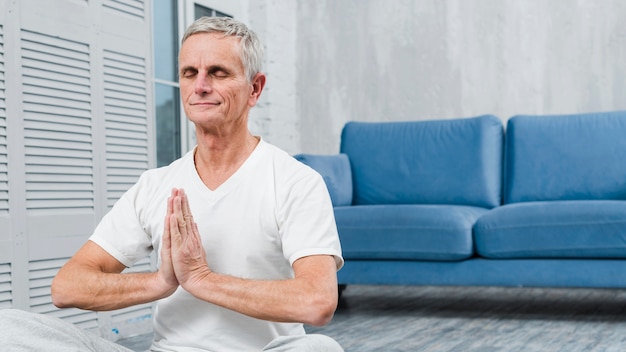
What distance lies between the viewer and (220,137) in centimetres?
141

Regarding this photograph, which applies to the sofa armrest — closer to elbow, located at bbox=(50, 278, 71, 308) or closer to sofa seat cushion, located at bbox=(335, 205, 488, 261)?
sofa seat cushion, located at bbox=(335, 205, 488, 261)

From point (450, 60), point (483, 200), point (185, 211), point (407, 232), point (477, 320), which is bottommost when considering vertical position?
point (477, 320)

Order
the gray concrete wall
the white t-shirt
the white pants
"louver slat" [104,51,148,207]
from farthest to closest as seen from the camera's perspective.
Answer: the gray concrete wall
"louver slat" [104,51,148,207]
the white t-shirt
the white pants

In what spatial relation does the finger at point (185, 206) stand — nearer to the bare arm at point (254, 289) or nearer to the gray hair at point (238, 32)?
the bare arm at point (254, 289)

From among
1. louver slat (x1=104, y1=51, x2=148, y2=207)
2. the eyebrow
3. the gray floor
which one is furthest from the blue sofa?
the eyebrow

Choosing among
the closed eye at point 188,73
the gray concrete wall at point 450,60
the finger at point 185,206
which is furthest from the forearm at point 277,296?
the gray concrete wall at point 450,60

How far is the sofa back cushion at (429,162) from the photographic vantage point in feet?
12.8

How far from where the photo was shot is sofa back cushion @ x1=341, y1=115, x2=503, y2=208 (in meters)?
3.90

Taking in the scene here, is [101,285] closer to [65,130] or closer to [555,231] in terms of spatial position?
[65,130]

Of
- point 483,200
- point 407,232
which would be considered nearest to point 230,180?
point 407,232

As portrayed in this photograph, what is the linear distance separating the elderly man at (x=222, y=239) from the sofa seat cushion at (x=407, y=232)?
6.56 ft

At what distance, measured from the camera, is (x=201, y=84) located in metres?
1.33

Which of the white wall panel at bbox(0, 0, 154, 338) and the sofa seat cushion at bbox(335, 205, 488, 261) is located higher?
the white wall panel at bbox(0, 0, 154, 338)

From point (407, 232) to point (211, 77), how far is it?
215 centimetres
